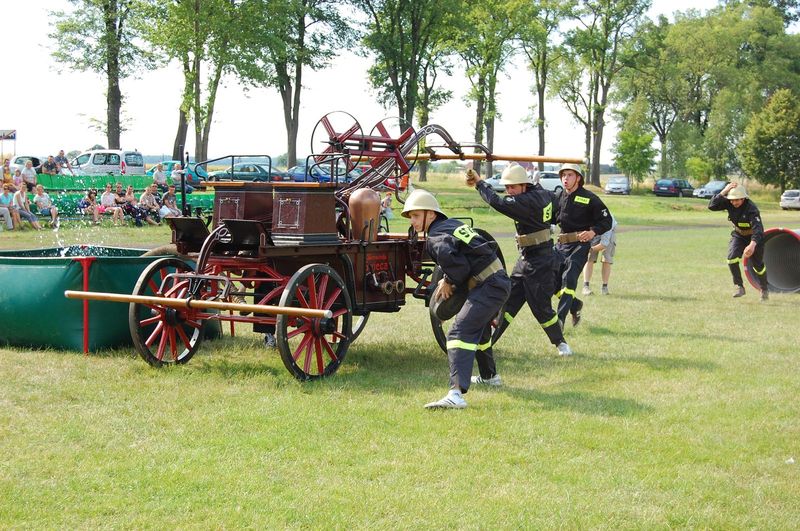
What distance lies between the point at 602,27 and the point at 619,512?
210 ft

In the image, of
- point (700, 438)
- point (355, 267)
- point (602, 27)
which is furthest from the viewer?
point (602, 27)

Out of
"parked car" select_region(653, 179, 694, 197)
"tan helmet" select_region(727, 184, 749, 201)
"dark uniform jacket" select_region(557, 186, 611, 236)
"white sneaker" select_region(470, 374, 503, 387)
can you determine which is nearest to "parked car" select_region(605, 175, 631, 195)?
"parked car" select_region(653, 179, 694, 197)

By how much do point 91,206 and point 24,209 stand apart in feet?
7.56

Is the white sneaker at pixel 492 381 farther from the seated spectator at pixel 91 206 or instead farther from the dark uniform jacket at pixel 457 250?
the seated spectator at pixel 91 206

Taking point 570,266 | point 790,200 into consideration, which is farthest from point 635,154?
point 570,266

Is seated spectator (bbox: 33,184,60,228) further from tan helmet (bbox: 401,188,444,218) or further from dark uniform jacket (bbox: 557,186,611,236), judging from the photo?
tan helmet (bbox: 401,188,444,218)

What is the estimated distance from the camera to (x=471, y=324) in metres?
7.73

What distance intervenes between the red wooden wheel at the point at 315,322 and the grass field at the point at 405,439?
0.20 metres

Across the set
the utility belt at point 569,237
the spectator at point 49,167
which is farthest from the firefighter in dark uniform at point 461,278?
the spectator at point 49,167

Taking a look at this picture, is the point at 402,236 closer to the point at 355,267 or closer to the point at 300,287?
the point at 355,267

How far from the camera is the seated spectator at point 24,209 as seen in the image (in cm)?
2370

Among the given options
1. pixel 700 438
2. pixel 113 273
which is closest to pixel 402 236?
pixel 113 273

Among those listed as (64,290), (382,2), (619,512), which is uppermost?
(382,2)

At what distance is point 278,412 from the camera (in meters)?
7.27
